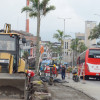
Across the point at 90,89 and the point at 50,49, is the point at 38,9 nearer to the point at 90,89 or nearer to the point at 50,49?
the point at 90,89

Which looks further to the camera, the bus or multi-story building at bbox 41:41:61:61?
multi-story building at bbox 41:41:61:61

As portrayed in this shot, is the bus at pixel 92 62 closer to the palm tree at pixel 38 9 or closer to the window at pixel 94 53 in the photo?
the window at pixel 94 53

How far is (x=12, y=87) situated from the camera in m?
12.5

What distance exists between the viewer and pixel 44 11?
32.3 m

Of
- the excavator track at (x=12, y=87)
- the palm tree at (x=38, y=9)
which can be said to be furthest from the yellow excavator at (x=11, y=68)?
the palm tree at (x=38, y=9)

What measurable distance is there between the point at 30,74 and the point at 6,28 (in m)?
4.58

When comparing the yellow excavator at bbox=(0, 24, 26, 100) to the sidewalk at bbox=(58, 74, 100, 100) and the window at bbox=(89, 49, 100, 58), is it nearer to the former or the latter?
the sidewalk at bbox=(58, 74, 100, 100)

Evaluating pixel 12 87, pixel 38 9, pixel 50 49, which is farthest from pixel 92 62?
pixel 50 49

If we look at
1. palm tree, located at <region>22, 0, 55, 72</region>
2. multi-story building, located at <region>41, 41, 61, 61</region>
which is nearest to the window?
palm tree, located at <region>22, 0, 55, 72</region>

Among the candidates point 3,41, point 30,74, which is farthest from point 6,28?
point 30,74

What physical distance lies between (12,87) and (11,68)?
2.43 metres

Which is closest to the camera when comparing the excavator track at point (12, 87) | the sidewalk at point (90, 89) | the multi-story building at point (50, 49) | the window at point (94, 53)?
the excavator track at point (12, 87)

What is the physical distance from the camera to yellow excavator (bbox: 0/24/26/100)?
12.4 metres

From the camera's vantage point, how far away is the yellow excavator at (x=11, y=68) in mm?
12430
